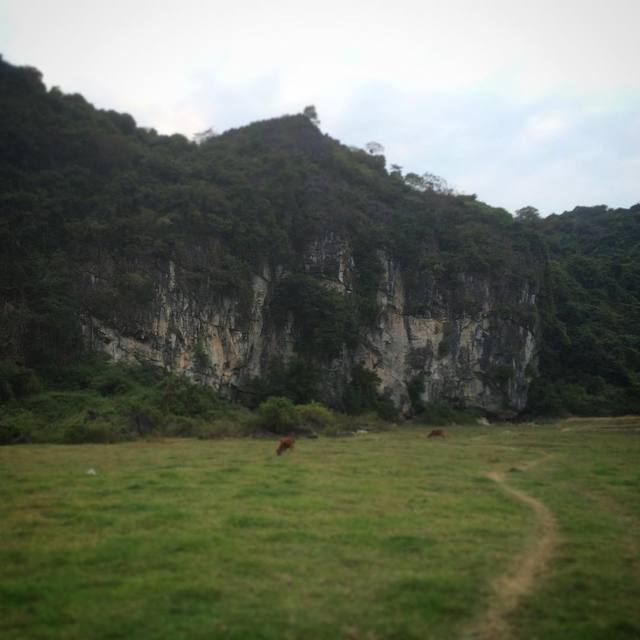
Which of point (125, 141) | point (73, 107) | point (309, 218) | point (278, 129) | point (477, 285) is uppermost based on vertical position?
point (278, 129)

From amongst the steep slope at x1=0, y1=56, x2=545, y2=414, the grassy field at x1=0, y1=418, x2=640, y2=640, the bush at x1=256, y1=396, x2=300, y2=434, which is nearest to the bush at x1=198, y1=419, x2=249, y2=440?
the bush at x1=256, y1=396, x2=300, y2=434

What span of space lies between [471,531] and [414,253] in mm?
46998

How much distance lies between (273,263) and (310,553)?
41.4 m

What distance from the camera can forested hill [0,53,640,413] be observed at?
40.1 metres

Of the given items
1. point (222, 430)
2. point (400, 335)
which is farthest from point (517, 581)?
point (400, 335)

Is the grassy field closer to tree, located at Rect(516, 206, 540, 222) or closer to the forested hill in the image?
the forested hill

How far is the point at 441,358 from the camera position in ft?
181

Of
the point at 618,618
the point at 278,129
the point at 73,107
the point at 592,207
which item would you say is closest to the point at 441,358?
the point at 278,129

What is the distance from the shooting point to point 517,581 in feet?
27.1

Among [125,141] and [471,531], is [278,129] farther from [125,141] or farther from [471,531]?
[471,531]

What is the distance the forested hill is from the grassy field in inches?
887

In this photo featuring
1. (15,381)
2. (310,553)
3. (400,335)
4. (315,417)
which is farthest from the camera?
(400,335)

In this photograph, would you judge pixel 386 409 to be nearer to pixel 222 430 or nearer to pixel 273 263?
pixel 273 263

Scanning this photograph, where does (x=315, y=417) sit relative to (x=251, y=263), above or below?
below
